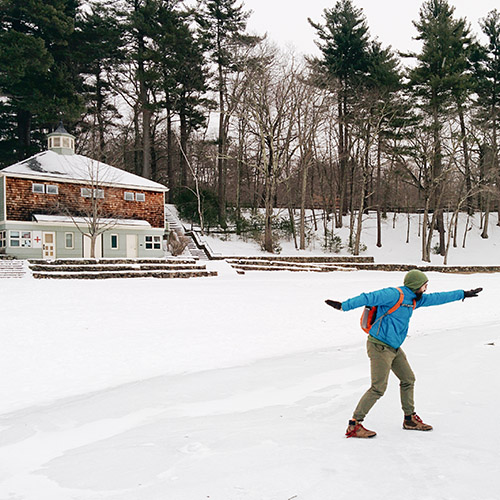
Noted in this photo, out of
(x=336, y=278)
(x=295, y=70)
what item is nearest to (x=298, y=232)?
(x=295, y=70)

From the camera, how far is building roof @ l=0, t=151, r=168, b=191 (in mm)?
25875

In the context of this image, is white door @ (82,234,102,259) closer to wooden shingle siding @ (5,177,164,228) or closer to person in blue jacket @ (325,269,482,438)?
wooden shingle siding @ (5,177,164,228)

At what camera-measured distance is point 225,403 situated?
6.98 m

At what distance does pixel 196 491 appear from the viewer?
3.96 m

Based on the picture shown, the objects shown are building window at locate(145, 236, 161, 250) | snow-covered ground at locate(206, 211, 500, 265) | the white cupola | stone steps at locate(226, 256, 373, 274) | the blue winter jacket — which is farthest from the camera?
snow-covered ground at locate(206, 211, 500, 265)

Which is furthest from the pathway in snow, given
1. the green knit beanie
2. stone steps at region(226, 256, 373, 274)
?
stone steps at region(226, 256, 373, 274)

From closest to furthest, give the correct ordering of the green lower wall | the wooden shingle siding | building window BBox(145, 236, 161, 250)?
1. the green lower wall
2. the wooden shingle siding
3. building window BBox(145, 236, 161, 250)

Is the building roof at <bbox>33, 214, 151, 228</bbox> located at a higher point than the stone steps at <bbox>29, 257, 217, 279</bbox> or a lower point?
higher

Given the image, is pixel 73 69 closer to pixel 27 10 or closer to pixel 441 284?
pixel 27 10

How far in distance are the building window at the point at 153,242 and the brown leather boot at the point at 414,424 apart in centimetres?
2540

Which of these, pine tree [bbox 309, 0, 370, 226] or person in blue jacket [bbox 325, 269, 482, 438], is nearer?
person in blue jacket [bbox 325, 269, 482, 438]

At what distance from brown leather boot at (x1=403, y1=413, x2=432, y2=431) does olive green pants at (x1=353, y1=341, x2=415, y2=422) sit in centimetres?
12

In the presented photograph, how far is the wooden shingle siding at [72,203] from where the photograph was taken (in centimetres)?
2511

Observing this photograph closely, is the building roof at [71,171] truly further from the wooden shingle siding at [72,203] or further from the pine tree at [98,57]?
the pine tree at [98,57]
